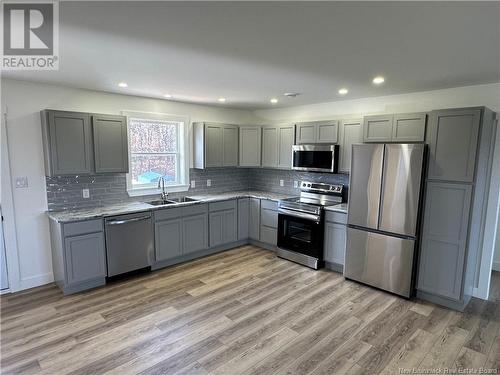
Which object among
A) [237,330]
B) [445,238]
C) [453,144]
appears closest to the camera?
[237,330]

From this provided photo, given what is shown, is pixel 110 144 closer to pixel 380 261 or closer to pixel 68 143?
pixel 68 143

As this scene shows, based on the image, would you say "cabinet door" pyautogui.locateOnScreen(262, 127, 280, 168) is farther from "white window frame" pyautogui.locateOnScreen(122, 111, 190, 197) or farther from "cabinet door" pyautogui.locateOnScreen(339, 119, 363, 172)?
"white window frame" pyautogui.locateOnScreen(122, 111, 190, 197)

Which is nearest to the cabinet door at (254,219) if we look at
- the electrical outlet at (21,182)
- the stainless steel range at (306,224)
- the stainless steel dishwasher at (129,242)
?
the stainless steel range at (306,224)

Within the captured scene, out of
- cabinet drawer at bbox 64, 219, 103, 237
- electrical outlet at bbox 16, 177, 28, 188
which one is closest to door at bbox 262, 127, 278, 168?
cabinet drawer at bbox 64, 219, 103, 237

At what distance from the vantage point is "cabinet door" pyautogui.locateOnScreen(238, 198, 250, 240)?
5188 millimetres

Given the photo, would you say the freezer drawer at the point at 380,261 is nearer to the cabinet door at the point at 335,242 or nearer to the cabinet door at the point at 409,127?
the cabinet door at the point at 335,242

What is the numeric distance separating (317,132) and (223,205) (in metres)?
1.93

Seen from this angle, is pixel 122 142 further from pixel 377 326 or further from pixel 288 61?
pixel 377 326

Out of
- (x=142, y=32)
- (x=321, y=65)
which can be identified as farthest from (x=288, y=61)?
(x=142, y=32)

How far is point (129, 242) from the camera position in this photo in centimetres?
388

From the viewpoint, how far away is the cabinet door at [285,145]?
16.4ft

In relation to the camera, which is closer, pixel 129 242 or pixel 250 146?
pixel 129 242

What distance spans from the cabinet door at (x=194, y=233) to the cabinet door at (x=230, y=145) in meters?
1.17

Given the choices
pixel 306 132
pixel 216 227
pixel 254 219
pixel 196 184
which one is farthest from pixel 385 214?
pixel 196 184
